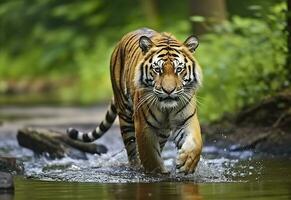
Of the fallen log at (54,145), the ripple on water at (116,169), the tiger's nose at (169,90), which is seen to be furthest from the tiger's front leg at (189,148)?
the fallen log at (54,145)

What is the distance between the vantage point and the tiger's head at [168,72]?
8.84 metres

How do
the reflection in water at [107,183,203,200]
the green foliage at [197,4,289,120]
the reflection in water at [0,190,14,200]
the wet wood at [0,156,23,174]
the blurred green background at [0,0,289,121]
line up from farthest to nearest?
the blurred green background at [0,0,289,121], the green foliage at [197,4,289,120], the wet wood at [0,156,23,174], the reflection in water at [0,190,14,200], the reflection in water at [107,183,203,200]

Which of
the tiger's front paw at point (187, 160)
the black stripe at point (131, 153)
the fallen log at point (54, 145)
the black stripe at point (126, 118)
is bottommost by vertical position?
the tiger's front paw at point (187, 160)

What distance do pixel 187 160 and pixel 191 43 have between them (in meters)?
1.23

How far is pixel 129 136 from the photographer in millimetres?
10797

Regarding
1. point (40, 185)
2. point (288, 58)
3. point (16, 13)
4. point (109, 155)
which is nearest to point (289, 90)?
point (288, 58)

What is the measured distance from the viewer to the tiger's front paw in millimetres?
8891

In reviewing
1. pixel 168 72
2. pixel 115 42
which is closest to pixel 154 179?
pixel 168 72

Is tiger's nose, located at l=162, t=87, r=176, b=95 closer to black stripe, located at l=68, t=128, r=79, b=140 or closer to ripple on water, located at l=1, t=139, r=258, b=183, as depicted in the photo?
ripple on water, located at l=1, t=139, r=258, b=183

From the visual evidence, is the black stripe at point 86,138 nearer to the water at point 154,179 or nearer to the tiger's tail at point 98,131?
the tiger's tail at point 98,131

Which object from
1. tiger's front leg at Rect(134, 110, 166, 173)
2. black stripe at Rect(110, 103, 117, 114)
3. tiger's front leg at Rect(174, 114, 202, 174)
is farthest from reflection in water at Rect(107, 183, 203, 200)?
black stripe at Rect(110, 103, 117, 114)

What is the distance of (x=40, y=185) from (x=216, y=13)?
801 cm

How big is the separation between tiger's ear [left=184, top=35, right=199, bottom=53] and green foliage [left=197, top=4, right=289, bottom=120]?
3.23 meters

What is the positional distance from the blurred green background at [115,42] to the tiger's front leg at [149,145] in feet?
5.61
